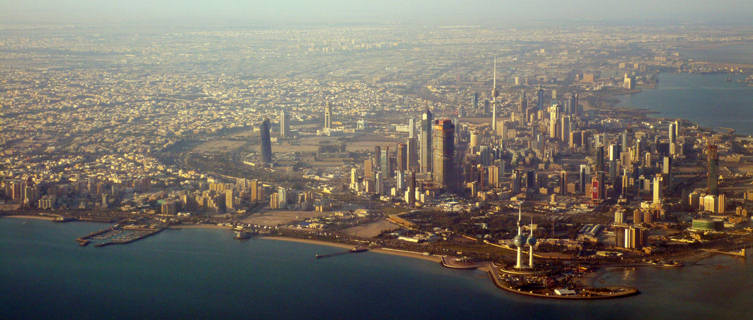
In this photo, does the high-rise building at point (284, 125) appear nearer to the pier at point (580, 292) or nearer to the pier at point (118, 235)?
the pier at point (118, 235)

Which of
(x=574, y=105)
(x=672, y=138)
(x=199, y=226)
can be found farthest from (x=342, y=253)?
(x=574, y=105)

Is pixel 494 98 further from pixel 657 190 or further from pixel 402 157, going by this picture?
pixel 657 190

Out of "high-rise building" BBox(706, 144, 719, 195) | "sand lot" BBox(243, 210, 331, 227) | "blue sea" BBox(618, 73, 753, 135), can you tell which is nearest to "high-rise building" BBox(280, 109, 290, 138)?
"sand lot" BBox(243, 210, 331, 227)

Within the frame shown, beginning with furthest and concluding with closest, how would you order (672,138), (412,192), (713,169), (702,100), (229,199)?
(702,100) < (672,138) < (412,192) < (713,169) < (229,199)

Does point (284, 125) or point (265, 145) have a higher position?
point (284, 125)

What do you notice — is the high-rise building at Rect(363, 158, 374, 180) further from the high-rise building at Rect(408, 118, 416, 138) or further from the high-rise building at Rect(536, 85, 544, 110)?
the high-rise building at Rect(536, 85, 544, 110)

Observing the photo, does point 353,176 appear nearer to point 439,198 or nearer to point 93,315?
point 439,198

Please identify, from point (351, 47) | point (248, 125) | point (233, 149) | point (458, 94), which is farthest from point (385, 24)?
point (233, 149)

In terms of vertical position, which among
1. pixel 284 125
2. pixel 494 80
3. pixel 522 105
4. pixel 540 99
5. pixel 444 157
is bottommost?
pixel 444 157
